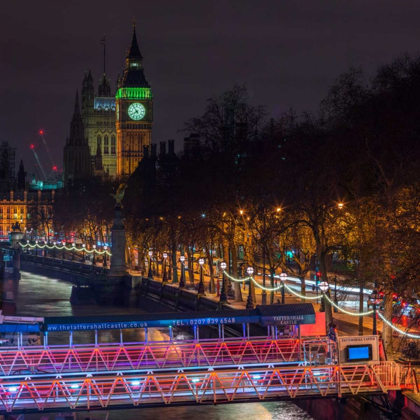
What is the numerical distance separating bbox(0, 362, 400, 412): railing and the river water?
550cm

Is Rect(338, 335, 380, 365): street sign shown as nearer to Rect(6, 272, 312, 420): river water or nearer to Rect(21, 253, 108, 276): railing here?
Rect(6, 272, 312, 420): river water

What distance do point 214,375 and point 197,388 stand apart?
2.68 feet

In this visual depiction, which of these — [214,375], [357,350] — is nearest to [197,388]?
[214,375]

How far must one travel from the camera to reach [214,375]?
42438 mm

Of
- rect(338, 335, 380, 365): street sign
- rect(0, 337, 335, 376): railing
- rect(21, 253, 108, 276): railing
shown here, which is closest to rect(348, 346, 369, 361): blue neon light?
rect(338, 335, 380, 365): street sign

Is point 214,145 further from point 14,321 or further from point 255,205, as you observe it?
point 14,321

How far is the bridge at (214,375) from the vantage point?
42.2 m

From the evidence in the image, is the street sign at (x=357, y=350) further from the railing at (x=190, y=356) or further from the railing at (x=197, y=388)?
the railing at (x=190, y=356)

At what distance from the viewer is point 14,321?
49188 mm

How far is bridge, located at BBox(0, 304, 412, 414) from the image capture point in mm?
42188

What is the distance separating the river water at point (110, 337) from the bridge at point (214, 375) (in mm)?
2746

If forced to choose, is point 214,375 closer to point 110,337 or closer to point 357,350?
point 357,350

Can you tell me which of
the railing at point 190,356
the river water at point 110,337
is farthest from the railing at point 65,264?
the railing at point 190,356

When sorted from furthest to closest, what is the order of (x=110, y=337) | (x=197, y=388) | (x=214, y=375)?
(x=110, y=337), (x=197, y=388), (x=214, y=375)
